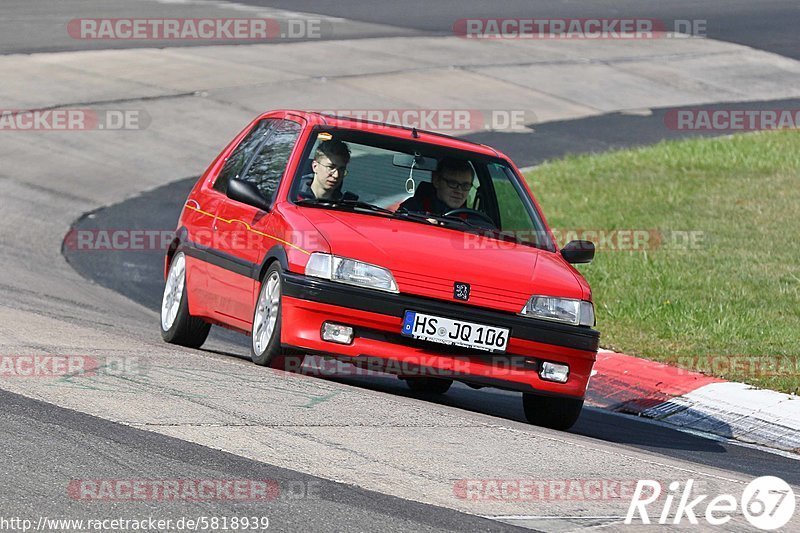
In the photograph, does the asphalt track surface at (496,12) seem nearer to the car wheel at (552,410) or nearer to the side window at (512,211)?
the side window at (512,211)

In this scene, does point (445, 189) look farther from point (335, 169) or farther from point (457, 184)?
point (335, 169)

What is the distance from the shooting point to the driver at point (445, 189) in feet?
31.1

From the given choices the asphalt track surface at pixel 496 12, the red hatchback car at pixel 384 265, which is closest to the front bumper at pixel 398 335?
the red hatchback car at pixel 384 265

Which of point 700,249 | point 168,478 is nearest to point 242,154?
point 168,478

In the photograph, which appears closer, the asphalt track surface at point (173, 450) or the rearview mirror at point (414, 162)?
the asphalt track surface at point (173, 450)

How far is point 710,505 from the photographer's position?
253 inches

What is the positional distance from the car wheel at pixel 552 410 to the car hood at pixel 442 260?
0.68 metres

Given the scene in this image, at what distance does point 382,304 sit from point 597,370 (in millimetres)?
3528

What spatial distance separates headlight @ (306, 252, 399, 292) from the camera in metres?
8.31

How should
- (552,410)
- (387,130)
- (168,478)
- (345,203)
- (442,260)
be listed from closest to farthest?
(168,478) → (442,260) → (552,410) → (345,203) → (387,130)

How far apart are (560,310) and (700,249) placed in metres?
7.31

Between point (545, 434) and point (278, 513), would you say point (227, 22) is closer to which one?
point (545, 434)

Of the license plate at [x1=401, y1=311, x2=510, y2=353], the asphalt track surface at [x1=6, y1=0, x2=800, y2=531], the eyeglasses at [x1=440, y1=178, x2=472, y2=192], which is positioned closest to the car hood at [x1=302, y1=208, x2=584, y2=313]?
the license plate at [x1=401, y1=311, x2=510, y2=353]

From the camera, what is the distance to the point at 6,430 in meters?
6.54
